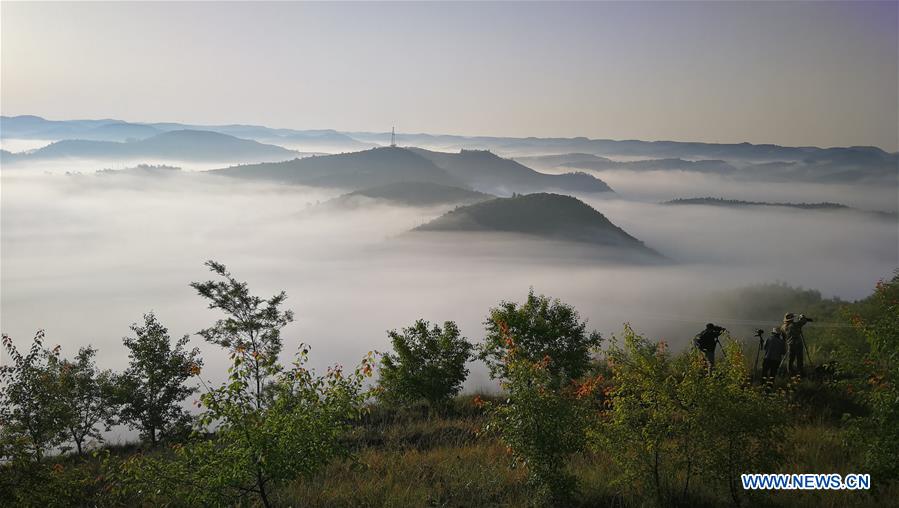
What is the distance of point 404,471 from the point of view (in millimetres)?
15859

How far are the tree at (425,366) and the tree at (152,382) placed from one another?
10.3 m

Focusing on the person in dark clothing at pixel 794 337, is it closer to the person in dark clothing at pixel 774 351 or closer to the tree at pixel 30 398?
the person in dark clothing at pixel 774 351

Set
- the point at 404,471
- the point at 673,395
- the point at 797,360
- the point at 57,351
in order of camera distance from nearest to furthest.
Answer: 1. the point at 673,395
2. the point at 404,471
3. the point at 797,360
4. the point at 57,351

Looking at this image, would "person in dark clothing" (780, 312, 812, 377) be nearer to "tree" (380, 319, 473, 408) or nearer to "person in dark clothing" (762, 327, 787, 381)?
"person in dark clothing" (762, 327, 787, 381)

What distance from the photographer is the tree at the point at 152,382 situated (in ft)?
96.3

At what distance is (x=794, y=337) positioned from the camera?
2181 cm

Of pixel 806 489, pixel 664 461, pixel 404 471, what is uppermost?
pixel 664 461

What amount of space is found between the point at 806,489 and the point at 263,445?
482 inches

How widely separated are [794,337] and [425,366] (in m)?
16.9

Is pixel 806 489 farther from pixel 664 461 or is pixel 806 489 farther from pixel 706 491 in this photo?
pixel 664 461

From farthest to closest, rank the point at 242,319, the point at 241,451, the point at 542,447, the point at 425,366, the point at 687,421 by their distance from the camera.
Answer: the point at 242,319 → the point at 425,366 → the point at 542,447 → the point at 687,421 → the point at 241,451

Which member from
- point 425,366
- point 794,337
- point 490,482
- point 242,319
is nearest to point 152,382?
point 242,319

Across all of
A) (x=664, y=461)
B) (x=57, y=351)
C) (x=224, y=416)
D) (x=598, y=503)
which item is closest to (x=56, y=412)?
(x=57, y=351)

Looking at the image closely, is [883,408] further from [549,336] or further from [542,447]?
[549,336]
